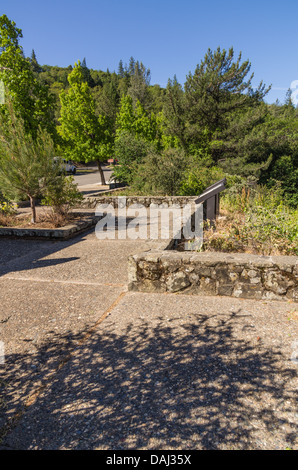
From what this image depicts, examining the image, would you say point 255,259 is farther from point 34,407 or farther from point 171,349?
point 34,407

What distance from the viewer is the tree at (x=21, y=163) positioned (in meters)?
8.05

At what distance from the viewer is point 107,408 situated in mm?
2406

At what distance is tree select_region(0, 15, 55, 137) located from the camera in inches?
529

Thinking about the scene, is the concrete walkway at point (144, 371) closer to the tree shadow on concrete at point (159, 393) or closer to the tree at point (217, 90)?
the tree shadow on concrete at point (159, 393)

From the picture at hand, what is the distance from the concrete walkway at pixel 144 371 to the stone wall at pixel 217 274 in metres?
0.17

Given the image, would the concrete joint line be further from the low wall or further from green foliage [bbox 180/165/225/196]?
green foliage [bbox 180/165/225/196]

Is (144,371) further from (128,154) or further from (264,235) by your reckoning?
(128,154)

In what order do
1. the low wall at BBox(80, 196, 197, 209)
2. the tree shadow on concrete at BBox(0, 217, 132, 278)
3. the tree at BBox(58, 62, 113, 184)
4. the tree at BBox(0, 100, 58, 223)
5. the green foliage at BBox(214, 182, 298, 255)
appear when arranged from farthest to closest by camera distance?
the tree at BBox(58, 62, 113, 184) < the low wall at BBox(80, 196, 197, 209) < the tree at BBox(0, 100, 58, 223) < the tree shadow on concrete at BBox(0, 217, 132, 278) < the green foliage at BBox(214, 182, 298, 255)

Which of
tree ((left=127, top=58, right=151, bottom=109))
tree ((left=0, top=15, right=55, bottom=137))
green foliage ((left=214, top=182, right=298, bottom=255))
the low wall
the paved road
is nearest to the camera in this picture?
green foliage ((left=214, top=182, right=298, bottom=255))

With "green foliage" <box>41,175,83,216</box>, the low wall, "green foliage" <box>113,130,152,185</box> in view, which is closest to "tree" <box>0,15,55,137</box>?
"green foliage" <box>113,130,152,185</box>

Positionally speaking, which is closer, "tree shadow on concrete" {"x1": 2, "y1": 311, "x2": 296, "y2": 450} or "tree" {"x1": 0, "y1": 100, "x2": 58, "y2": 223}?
"tree shadow on concrete" {"x1": 2, "y1": 311, "x2": 296, "y2": 450}

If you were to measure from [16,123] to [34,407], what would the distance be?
26.7 feet

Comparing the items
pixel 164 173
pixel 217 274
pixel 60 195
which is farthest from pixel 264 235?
pixel 164 173
